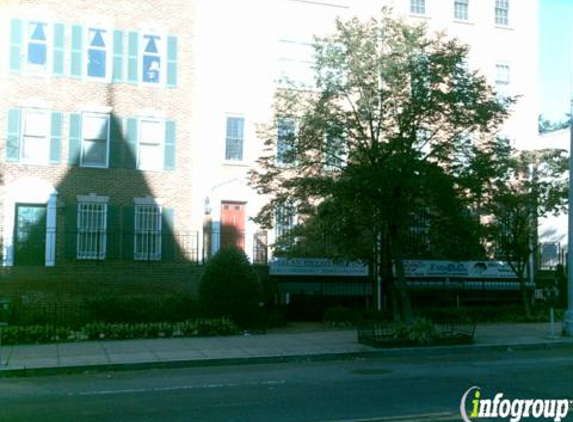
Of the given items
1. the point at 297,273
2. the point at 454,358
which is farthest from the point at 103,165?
the point at 454,358

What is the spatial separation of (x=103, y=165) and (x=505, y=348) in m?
→ 14.8

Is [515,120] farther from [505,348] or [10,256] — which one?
[10,256]

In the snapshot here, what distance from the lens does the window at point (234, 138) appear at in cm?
2500

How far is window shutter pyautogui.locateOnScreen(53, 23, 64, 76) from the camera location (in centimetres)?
2347

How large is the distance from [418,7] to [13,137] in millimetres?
16738

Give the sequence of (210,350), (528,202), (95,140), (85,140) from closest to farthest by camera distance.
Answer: (210,350), (528,202), (85,140), (95,140)

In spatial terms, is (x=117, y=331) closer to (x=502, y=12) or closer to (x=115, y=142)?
(x=115, y=142)

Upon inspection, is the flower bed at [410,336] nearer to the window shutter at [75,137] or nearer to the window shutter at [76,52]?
the window shutter at [75,137]

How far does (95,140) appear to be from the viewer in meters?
23.9

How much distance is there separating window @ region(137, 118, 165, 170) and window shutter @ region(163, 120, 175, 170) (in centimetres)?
11

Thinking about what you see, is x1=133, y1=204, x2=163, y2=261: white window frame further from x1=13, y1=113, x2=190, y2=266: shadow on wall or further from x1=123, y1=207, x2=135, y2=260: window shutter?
x1=123, y1=207, x2=135, y2=260: window shutter

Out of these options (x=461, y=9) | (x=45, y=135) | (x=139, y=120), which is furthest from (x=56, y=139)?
(x=461, y=9)

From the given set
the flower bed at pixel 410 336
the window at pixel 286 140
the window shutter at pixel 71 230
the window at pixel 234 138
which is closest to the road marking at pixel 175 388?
the flower bed at pixel 410 336

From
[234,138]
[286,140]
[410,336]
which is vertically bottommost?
[410,336]
